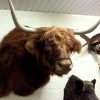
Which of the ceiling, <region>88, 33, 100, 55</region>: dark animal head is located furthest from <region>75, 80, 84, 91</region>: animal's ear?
the ceiling

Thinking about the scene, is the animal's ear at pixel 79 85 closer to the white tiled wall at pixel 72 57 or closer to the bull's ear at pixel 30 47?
the white tiled wall at pixel 72 57

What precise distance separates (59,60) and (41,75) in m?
0.23

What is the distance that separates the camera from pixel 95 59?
183 cm

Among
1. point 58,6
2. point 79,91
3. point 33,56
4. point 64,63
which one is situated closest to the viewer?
point 64,63

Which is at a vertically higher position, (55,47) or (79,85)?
(55,47)

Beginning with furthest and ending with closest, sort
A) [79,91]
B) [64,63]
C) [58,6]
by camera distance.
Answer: [58,6]
[79,91]
[64,63]

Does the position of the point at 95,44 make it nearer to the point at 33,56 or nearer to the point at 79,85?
the point at 79,85

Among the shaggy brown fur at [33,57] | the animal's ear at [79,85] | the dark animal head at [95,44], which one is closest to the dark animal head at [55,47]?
the shaggy brown fur at [33,57]

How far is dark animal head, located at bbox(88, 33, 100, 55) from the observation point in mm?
1777

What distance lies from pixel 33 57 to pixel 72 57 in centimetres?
47

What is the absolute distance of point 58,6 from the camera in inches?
67.1

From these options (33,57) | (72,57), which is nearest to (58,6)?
(72,57)

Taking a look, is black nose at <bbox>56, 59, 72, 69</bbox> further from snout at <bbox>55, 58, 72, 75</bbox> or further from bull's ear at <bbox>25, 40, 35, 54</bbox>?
bull's ear at <bbox>25, 40, 35, 54</bbox>

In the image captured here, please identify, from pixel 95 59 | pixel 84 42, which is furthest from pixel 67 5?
pixel 95 59
